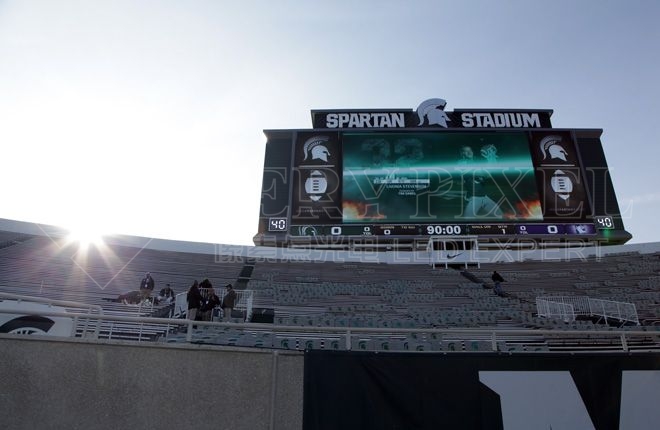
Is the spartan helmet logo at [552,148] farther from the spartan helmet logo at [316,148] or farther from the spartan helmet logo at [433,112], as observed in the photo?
the spartan helmet logo at [316,148]

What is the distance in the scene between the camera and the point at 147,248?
23.1 metres

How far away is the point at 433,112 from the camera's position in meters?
23.3

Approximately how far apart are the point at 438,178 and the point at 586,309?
8446mm

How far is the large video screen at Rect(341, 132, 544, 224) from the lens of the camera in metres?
20.8

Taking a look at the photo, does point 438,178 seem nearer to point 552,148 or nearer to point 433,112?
point 433,112

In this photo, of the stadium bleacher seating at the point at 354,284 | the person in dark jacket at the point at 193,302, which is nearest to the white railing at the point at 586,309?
the stadium bleacher seating at the point at 354,284

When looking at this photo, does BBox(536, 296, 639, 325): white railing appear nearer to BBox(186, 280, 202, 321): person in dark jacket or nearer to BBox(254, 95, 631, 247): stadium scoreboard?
BBox(254, 95, 631, 247): stadium scoreboard

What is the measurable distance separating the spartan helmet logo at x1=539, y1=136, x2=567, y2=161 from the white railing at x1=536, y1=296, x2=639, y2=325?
26.8 ft

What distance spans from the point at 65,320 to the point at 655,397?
764 centimetres

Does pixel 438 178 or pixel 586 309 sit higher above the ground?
pixel 438 178

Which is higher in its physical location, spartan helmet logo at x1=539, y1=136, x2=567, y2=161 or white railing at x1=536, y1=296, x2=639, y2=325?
spartan helmet logo at x1=539, y1=136, x2=567, y2=161

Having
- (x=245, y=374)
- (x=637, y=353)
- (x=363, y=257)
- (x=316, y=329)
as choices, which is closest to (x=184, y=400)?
(x=245, y=374)

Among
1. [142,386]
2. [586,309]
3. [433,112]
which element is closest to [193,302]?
[142,386]

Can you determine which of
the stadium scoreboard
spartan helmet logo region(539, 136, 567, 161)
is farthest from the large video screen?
spartan helmet logo region(539, 136, 567, 161)
